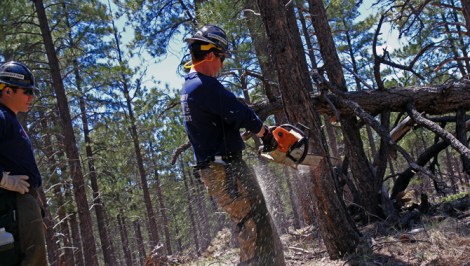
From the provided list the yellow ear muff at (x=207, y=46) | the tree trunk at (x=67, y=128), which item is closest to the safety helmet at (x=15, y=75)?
the yellow ear muff at (x=207, y=46)

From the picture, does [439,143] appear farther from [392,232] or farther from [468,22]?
[468,22]

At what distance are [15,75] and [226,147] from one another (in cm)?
171

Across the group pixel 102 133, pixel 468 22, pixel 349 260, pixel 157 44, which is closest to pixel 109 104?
pixel 102 133

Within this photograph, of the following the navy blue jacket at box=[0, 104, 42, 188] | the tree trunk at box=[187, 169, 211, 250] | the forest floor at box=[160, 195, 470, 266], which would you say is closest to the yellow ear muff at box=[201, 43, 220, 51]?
the navy blue jacket at box=[0, 104, 42, 188]

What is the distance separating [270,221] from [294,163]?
1.59ft

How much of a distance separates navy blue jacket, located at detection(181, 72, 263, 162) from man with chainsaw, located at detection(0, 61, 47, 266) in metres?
1.24

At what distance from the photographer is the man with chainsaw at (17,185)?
297 cm

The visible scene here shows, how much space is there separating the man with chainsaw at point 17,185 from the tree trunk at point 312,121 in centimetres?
248

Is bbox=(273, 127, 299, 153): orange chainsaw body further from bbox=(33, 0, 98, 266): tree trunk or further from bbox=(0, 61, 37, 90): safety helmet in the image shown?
bbox=(33, 0, 98, 266): tree trunk

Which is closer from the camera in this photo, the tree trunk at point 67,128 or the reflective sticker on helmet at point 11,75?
the reflective sticker on helmet at point 11,75

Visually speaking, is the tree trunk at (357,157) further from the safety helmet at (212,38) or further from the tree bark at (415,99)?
the safety helmet at (212,38)

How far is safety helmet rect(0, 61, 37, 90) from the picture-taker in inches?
128

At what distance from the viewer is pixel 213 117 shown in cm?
323

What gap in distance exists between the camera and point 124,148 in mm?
17094
